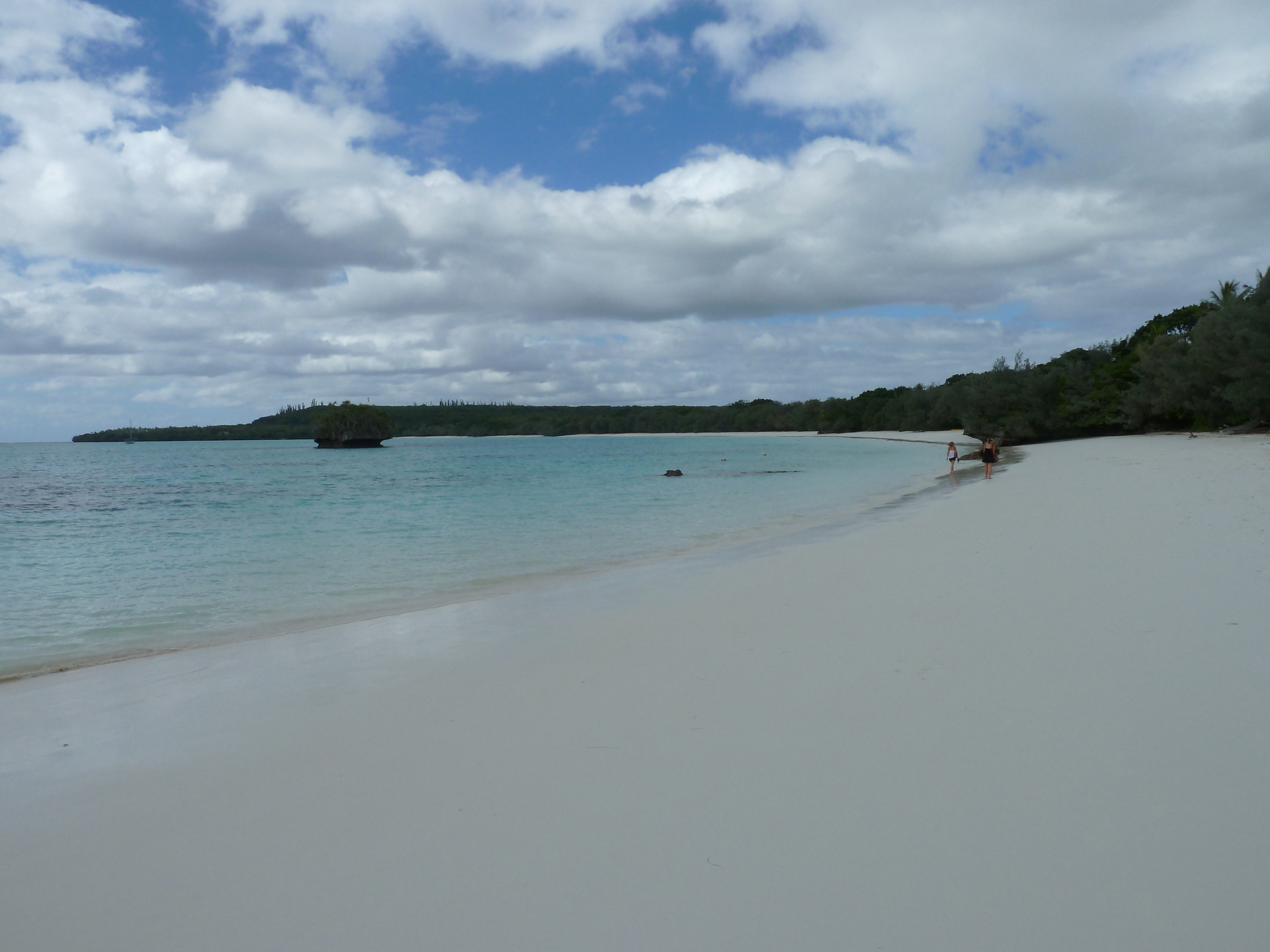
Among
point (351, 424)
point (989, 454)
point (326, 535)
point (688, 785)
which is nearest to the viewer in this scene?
point (688, 785)

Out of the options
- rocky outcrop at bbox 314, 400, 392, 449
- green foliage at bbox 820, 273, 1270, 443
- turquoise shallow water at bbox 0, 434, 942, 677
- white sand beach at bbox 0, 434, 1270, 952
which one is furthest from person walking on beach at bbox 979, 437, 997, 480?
rocky outcrop at bbox 314, 400, 392, 449

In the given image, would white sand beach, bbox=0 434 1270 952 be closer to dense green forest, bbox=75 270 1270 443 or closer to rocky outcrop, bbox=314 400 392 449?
dense green forest, bbox=75 270 1270 443

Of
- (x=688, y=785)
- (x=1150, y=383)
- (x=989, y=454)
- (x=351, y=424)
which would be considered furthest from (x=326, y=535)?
(x=351, y=424)

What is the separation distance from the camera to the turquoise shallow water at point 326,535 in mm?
9086

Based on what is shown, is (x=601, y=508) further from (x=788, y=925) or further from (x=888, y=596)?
(x=788, y=925)

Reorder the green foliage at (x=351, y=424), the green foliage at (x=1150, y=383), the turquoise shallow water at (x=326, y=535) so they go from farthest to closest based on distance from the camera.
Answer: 1. the green foliage at (x=351, y=424)
2. the green foliage at (x=1150, y=383)
3. the turquoise shallow water at (x=326, y=535)

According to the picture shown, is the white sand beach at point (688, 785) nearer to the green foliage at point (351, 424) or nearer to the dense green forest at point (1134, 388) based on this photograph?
the dense green forest at point (1134, 388)

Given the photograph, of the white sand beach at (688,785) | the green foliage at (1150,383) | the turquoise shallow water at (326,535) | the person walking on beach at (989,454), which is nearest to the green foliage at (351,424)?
the turquoise shallow water at (326,535)

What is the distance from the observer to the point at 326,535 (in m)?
17.6

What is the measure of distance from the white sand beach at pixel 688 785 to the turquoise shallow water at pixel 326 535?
115 inches

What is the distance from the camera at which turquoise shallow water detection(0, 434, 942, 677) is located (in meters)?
9.09

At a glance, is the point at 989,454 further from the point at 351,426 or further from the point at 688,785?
the point at 351,426

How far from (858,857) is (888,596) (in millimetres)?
4366

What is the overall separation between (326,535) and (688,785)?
53.1 ft
